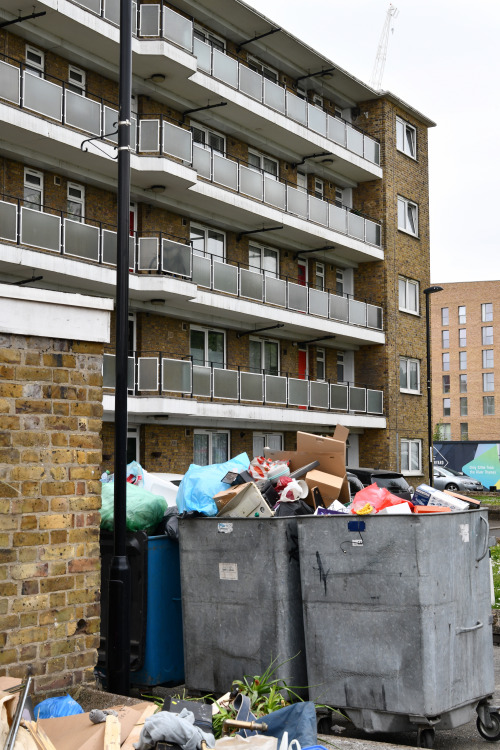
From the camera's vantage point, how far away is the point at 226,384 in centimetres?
2680

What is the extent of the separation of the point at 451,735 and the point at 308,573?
1.70 m

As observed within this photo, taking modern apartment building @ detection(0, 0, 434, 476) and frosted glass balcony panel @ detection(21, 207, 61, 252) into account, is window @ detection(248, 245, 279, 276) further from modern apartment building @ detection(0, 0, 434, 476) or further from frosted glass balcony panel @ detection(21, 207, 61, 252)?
frosted glass balcony panel @ detection(21, 207, 61, 252)

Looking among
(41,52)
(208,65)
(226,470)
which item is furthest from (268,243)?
(226,470)

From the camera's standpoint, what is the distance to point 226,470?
803 centimetres

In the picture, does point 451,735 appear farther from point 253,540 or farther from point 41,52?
point 41,52

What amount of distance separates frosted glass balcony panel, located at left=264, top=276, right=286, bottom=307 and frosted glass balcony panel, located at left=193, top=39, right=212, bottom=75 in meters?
6.49

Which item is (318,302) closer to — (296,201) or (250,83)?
(296,201)

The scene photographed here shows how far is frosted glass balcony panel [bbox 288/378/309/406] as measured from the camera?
29689 mm

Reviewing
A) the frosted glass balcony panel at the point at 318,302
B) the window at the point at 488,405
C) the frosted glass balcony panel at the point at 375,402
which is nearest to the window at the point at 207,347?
the frosted glass balcony panel at the point at 318,302

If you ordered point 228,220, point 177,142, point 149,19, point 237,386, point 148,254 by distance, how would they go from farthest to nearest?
1. point 228,220
2. point 237,386
3. point 177,142
4. point 149,19
5. point 148,254

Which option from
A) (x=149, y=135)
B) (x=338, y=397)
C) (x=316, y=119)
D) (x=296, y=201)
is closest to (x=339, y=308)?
(x=338, y=397)

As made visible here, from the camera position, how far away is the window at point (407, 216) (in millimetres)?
36469

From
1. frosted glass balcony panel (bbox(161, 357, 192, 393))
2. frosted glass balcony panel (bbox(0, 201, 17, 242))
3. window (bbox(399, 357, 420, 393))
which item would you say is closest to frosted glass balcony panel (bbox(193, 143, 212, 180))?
frosted glass balcony panel (bbox(161, 357, 192, 393))

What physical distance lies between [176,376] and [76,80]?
8175mm
